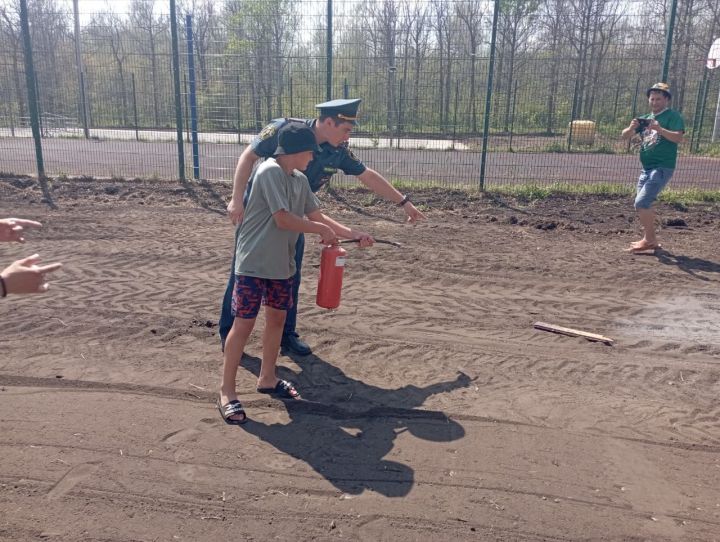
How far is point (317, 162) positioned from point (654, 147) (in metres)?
5.09

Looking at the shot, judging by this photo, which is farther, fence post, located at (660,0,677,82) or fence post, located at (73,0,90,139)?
fence post, located at (73,0,90,139)

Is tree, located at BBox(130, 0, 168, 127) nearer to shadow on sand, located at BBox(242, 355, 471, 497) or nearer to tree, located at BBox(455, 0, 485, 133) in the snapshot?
tree, located at BBox(455, 0, 485, 133)

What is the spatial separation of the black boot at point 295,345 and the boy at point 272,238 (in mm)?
836

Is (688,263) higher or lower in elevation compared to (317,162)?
lower

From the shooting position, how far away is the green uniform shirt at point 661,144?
768 cm

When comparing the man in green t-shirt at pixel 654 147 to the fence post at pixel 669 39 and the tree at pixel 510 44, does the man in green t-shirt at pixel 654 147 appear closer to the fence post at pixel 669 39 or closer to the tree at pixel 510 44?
the fence post at pixel 669 39

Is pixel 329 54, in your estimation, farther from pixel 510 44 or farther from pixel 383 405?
pixel 383 405

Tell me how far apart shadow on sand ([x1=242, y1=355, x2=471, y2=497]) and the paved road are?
7836 millimetres

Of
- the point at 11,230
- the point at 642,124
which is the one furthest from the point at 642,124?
the point at 11,230

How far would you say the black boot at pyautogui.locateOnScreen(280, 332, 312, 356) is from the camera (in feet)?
16.1

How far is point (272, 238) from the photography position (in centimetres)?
382

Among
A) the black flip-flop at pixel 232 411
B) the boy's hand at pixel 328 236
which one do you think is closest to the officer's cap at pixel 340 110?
the boy's hand at pixel 328 236

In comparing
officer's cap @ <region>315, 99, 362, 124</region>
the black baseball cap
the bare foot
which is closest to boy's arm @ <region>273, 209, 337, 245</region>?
the black baseball cap

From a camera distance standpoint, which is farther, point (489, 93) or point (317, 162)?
point (489, 93)
